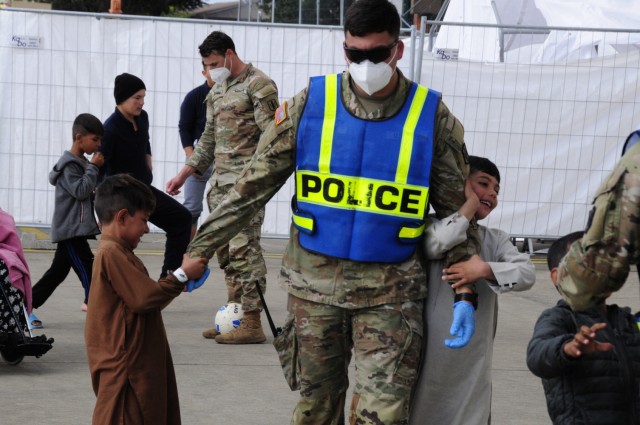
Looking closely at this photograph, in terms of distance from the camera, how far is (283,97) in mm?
11578

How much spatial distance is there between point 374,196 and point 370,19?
0.62 meters

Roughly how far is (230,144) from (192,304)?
7.17 feet

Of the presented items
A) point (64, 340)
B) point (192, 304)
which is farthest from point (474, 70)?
point (64, 340)

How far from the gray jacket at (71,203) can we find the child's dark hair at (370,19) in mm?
3836

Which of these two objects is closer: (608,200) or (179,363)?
(608,200)

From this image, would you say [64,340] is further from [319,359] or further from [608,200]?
[608,200]

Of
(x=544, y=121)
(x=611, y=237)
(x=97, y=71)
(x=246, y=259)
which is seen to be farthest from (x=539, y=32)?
(x=611, y=237)

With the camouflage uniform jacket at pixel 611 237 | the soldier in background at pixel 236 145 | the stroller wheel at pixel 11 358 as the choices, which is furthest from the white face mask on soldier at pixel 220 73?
the camouflage uniform jacket at pixel 611 237

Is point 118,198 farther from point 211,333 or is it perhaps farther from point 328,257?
point 211,333

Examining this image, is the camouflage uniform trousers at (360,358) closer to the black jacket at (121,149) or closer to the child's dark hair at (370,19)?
the child's dark hair at (370,19)

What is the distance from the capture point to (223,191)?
23.4ft

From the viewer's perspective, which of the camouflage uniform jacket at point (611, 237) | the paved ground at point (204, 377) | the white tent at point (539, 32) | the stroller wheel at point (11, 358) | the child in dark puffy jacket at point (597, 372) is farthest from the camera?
the white tent at point (539, 32)

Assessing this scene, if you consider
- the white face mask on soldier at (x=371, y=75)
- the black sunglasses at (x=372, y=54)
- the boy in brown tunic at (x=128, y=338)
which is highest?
the black sunglasses at (x=372, y=54)

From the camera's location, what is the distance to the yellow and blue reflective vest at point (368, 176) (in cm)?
393
